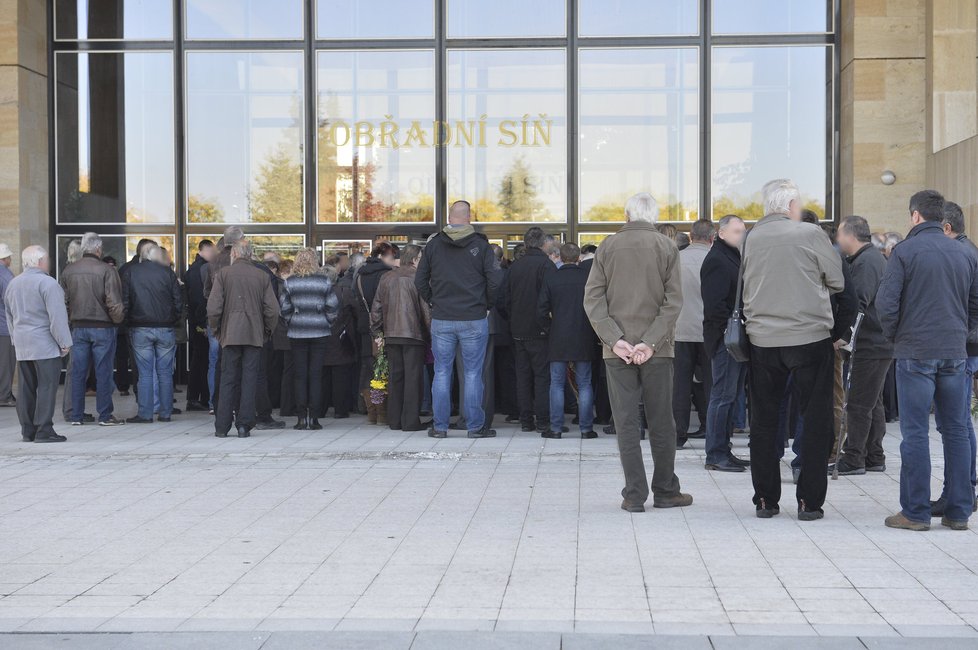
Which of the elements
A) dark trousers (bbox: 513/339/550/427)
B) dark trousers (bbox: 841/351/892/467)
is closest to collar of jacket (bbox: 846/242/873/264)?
dark trousers (bbox: 841/351/892/467)

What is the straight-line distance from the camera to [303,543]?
6.82 metres

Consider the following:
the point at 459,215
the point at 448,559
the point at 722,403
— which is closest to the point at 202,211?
the point at 459,215

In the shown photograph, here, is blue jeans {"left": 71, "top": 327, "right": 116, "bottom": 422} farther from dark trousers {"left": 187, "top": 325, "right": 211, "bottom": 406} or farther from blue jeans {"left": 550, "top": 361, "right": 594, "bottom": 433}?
blue jeans {"left": 550, "top": 361, "right": 594, "bottom": 433}

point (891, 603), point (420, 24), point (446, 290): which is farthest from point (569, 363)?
point (420, 24)

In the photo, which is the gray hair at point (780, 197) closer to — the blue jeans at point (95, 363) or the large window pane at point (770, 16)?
the blue jeans at point (95, 363)

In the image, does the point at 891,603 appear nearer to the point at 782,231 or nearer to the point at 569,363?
the point at 782,231

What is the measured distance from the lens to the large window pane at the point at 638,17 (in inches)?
684

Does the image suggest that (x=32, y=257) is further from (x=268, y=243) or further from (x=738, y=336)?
(x=738, y=336)

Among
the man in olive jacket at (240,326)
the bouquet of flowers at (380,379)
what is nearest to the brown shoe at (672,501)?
the bouquet of flowers at (380,379)

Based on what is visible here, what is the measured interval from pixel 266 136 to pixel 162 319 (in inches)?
225

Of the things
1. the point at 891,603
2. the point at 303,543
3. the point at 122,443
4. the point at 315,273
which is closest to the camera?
the point at 891,603

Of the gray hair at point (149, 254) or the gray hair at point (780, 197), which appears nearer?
the gray hair at point (780, 197)

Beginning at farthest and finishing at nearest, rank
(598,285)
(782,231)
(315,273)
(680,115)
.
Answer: (680,115) → (315,273) → (598,285) → (782,231)

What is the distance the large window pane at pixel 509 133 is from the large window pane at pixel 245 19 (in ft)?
8.08
